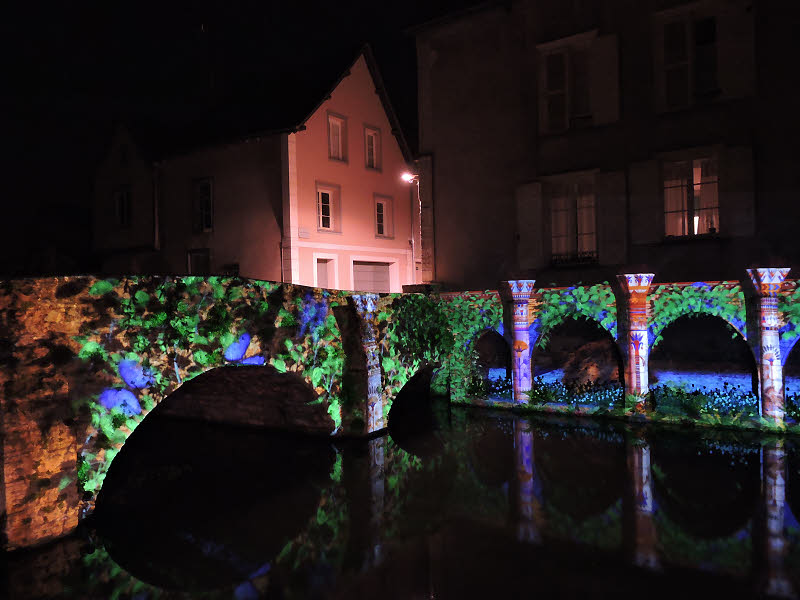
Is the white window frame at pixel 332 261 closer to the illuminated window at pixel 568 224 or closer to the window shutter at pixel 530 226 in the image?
the window shutter at pixel 530 226

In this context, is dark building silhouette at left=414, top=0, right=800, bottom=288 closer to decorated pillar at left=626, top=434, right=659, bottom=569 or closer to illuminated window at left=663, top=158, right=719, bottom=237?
illuminated window at left=663, top=158, right=719, bottom=237

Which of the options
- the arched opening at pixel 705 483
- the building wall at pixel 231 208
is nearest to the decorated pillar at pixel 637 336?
the arched opening at pixel 705 483

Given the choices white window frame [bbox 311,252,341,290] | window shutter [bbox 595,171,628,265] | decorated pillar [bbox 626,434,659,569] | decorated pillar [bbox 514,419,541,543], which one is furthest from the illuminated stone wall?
white window frame [bbox 311,252,341,290]

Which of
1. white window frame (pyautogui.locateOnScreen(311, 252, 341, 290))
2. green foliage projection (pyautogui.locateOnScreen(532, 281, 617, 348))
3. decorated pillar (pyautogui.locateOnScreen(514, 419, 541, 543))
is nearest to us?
decorated pillar (pyautogui.locateOnScreen(514, 419, 541, 543))

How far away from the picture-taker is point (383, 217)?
68.5 ft

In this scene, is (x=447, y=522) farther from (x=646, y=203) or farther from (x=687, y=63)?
(x=687, y=63)

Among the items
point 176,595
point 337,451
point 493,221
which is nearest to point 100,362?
point 176,595

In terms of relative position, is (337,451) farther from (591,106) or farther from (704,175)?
(704,175)

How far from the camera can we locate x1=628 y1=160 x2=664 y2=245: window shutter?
39.1 feet

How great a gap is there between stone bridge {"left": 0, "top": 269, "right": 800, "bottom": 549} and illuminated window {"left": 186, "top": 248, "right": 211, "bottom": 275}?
28.5ft

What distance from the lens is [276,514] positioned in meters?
6.30

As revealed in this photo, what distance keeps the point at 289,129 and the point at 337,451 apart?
36.7ft

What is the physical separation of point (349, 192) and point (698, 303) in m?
12.5

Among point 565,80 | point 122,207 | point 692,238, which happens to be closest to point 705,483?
point 692,238
